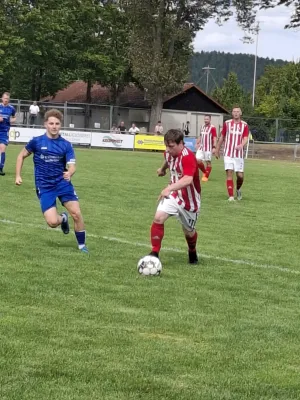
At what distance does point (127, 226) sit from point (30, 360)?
665cm

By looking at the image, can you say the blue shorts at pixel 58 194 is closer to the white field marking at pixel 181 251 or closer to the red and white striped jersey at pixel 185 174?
the white field marking at pixel 181 251

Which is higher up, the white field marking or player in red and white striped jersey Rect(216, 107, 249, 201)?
player in red and white striped jersey Rect(216, 107, 249, 201)

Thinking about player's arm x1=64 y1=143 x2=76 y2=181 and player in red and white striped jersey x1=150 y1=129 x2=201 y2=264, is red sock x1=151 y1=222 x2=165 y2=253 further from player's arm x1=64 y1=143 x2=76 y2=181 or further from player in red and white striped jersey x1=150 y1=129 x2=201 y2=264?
player's arm x1=64 y1=143 x2=76 y2=181

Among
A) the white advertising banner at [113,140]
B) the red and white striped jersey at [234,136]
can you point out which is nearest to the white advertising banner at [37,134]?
the white advertising banner at [113,140]

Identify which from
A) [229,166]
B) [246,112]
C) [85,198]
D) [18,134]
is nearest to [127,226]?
[85,198]

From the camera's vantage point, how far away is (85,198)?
48.3ft

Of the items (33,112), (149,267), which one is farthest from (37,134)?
(149,267)

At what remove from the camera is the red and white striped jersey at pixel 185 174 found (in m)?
8.10

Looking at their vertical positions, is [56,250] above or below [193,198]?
below

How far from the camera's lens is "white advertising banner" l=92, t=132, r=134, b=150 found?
4009 centimetres

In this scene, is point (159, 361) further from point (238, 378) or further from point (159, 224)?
point (159, 224)

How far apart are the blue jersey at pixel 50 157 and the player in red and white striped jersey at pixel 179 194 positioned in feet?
4.47

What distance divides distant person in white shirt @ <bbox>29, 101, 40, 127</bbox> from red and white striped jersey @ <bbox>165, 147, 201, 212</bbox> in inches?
1317

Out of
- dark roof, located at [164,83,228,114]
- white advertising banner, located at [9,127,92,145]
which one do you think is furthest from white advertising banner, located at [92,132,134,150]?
dark roof, located at [164,83,228,114]
